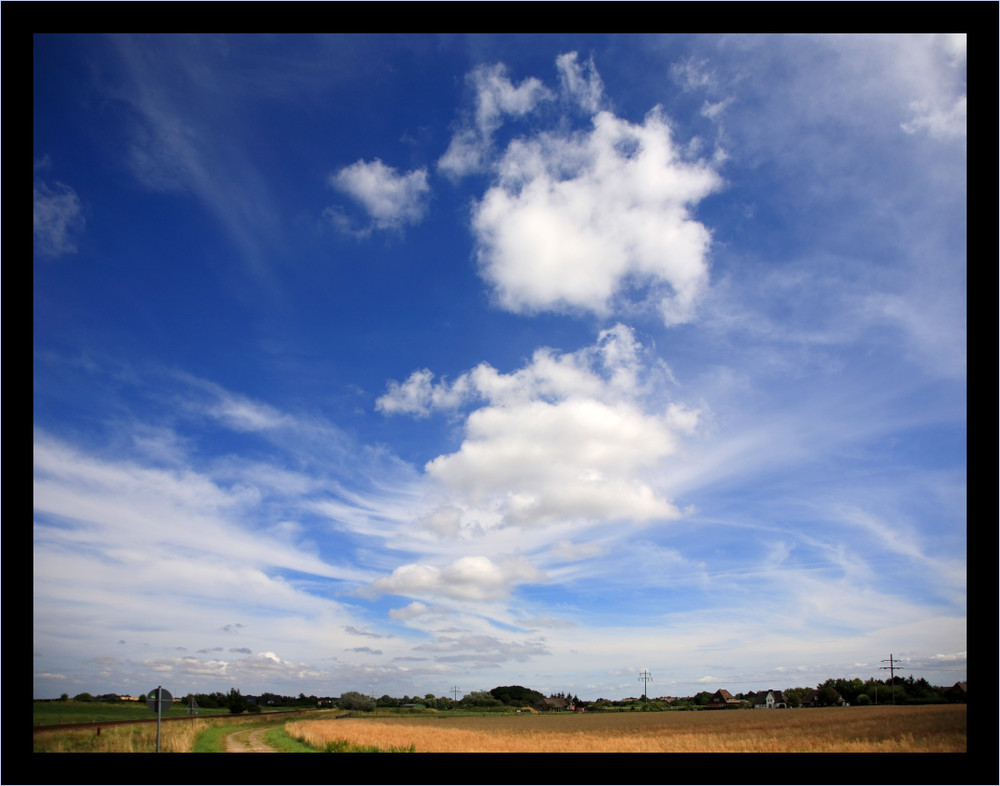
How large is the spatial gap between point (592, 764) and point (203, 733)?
2471 cm

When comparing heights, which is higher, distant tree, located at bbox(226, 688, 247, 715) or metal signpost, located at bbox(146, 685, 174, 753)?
metal signpost, located at bbox(146, 685, 174, 753)

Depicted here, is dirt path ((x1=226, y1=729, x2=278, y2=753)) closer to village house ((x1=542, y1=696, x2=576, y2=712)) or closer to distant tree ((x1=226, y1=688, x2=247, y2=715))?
distant tree ((x1=226, y1=688, x2=247, y2=715))

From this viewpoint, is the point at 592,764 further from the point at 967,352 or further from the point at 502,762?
the point at 967,352

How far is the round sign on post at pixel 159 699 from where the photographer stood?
12.6m

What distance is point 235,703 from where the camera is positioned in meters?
41.2

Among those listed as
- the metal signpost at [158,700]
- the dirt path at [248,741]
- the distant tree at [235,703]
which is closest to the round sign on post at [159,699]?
the metal signpost at [158,700]

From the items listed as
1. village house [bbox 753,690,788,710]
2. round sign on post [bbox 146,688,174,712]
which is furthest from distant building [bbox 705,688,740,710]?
round sign on post [bbox 146,688,174,712]

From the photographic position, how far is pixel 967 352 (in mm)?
11844

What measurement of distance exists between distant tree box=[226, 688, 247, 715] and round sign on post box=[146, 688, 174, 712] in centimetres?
3411

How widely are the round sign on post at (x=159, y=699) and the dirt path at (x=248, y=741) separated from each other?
896 cm

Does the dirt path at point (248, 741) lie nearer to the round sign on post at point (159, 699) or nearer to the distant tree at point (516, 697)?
the round sign on post at point (159, 699)

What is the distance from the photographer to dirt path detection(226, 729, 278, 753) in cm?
2112

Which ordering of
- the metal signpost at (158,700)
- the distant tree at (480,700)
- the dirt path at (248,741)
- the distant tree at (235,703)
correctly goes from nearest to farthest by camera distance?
the metal signpost at (158,700) → the dirt path at (248,741) → the distant tree at (235,703) → the distant tree at (480,700)

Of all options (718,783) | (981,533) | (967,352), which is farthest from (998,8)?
(718,783)
